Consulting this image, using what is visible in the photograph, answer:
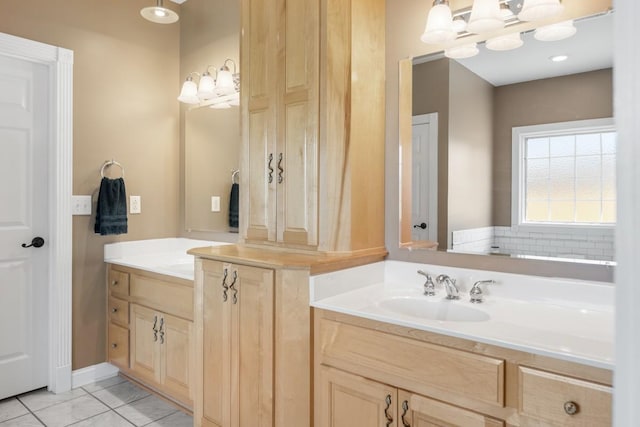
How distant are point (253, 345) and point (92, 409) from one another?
137cm

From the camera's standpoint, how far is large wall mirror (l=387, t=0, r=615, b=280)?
151 centimetres

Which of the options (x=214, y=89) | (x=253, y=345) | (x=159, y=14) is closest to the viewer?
(x=253, y=345)

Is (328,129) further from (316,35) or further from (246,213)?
(246,213)

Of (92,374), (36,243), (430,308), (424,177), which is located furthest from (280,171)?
(92,374)

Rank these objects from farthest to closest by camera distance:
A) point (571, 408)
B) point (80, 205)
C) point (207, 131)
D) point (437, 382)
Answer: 1. point (207, 131)
2. point (80, 205)
3. point (437, 382)
4. point (571, 408)

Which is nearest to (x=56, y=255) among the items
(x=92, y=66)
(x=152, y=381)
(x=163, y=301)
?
(x=163, y=301)

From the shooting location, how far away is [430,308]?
5.66 feet

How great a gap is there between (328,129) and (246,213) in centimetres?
65

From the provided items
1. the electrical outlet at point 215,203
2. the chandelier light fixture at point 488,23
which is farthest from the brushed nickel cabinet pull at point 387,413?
the electrical outlet at point 215,203

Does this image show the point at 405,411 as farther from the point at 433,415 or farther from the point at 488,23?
the point at 488,23

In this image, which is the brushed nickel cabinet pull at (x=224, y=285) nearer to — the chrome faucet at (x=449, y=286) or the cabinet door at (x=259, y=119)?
the cabinet door at (x=259, y=119)

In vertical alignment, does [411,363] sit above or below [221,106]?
below

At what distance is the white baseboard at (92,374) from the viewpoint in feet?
8.87

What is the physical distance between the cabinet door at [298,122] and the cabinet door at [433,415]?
0.77 metres
